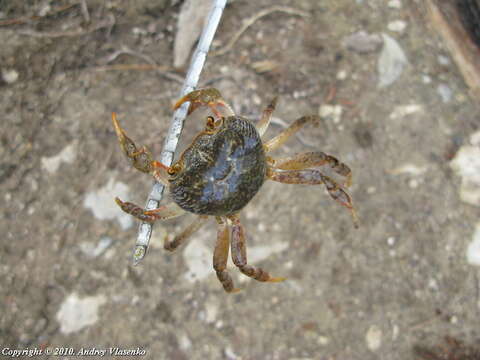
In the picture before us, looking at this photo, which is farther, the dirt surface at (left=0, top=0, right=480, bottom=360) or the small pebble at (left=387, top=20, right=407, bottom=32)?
the small pebble at (left=387, top=20, right=407, bottom=32)

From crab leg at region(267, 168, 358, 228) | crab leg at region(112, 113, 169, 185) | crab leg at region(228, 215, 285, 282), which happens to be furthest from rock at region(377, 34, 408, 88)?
crab leg at region(112, 113, 169, 185)

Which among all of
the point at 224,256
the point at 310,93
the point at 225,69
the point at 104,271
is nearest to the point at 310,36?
the point at 310,93

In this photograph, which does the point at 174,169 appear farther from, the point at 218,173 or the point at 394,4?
the point at 394,4

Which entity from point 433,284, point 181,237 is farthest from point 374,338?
point 181,237

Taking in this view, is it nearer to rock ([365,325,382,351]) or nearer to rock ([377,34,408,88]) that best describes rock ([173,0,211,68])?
rock ([377,34,408,88])

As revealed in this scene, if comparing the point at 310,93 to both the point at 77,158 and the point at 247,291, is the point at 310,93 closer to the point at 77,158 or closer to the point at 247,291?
the point at 247,291

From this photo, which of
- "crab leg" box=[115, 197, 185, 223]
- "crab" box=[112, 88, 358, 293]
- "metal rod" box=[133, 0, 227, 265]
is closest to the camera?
"metal rod" box=[133, 0, 227, 265]
